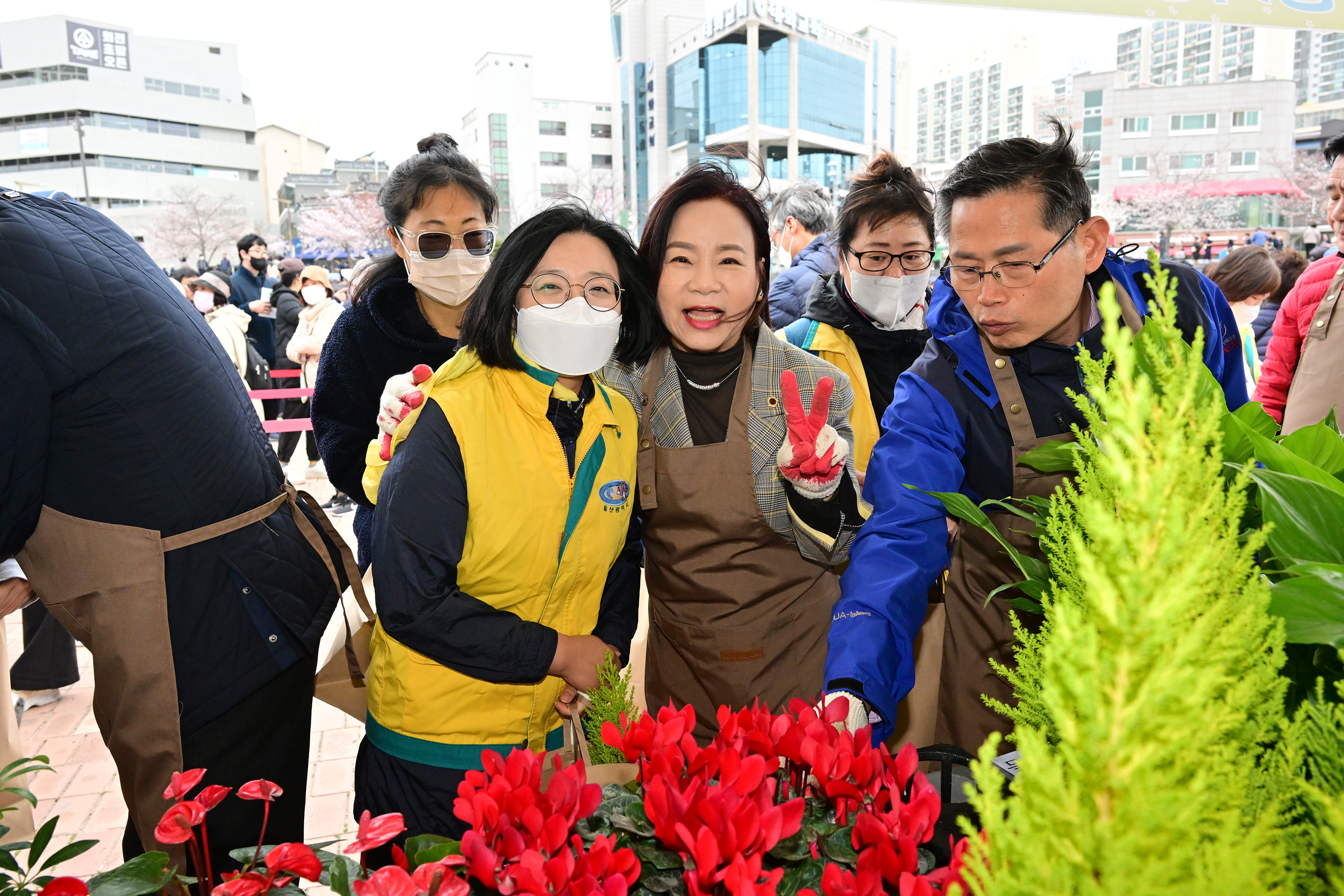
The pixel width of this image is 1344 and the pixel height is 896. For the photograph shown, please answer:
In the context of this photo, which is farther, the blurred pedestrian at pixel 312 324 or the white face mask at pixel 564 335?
the blurred pedestrian at pixel 312 324

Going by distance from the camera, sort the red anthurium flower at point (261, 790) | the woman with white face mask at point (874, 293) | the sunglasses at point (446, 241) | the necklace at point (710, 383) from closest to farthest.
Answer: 1. the red anthurium flower at point (261, 790)
2. the necklace at point (710, 383)
3. the sunglasses at point (446, 241)
4. the woman with white face mask at point (874, 293)

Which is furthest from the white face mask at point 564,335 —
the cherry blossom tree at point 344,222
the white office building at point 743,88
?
the white office building at point 743,88

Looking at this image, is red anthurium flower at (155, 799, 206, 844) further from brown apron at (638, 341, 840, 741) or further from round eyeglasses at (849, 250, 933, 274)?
round eyeglasses at (849, 250, 933, 274)

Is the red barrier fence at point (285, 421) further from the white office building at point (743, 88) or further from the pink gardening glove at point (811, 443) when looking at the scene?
the white office building at point (743, 88)

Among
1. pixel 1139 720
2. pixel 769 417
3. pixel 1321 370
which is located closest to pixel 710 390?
pixel 769 417

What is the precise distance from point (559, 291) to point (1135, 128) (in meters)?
48.8

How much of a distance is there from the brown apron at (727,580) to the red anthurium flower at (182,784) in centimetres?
95

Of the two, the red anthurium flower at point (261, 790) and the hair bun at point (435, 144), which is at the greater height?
the hair bun at point (435, 144)

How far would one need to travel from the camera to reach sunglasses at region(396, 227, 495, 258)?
2178 millimetres

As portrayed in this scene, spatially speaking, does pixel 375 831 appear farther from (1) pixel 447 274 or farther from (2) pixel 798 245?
(2) pixel 798 245

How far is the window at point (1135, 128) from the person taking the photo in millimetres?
41469

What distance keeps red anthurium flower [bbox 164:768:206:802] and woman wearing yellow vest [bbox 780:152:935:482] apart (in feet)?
6.09

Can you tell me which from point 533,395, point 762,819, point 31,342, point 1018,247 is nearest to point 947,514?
point 1018,247

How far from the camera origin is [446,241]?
2.19 metres
